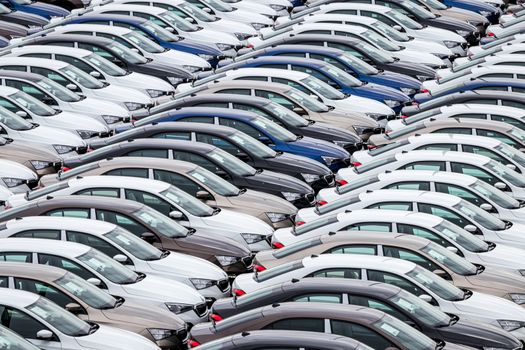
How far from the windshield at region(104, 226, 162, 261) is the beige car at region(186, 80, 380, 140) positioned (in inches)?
279

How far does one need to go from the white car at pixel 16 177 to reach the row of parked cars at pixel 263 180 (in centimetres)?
4

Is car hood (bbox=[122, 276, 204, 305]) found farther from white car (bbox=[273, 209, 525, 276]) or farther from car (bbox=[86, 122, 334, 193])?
car (bbox=[86, 122, 334, 193])

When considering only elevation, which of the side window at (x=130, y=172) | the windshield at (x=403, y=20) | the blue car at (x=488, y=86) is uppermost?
the windshield at (x=403, y=20)

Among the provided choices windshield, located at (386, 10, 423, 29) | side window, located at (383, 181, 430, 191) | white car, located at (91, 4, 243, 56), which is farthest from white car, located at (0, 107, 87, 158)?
windshield, located at (386, 10, 423, 29)

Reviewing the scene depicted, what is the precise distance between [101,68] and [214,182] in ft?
26.1

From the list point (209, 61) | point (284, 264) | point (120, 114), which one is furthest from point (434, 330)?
point (209, 61)

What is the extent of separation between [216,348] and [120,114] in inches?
497

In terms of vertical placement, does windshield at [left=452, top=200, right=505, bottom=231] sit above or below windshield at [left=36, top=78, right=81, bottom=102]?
below

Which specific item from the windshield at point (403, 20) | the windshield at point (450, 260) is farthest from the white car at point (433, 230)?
the windshield at point (403, 20)

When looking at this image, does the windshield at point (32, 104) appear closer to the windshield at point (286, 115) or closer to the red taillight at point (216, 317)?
the windshield at point (286, 115)

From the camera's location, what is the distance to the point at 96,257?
18750 mm

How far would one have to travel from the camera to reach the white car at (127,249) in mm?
19281

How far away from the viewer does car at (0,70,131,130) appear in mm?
27094

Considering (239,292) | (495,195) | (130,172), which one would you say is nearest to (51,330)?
(239,292)
